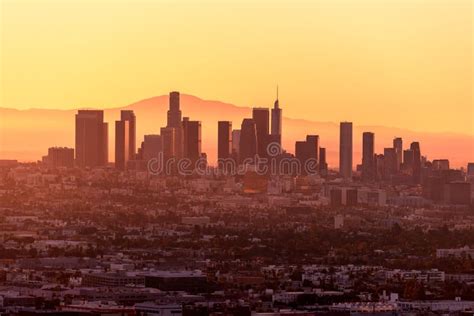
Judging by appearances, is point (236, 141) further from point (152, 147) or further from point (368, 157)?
point (368, 157)

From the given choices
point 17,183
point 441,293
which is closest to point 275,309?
point 441,293

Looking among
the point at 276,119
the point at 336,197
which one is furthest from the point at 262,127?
the point at 336,197

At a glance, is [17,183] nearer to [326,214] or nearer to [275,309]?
[326,214]

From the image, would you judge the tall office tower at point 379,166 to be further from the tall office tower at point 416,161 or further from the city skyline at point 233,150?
the tall office tower at point 416,161

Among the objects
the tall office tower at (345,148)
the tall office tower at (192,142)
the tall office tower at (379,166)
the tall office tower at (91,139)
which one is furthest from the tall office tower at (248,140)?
the tall office tower at (91,139)

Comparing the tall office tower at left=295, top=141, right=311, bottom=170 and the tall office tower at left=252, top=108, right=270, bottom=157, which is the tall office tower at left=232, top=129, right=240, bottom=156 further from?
the tall office tower at left=295, top=141, right=311, bottom=170
